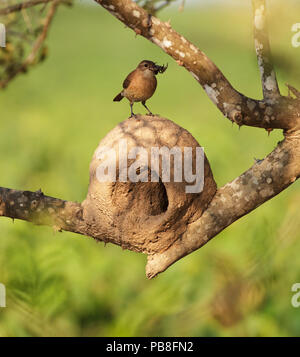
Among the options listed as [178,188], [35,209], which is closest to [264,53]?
[178,188]

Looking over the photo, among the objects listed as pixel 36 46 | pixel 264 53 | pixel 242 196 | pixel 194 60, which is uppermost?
pixel 36 46

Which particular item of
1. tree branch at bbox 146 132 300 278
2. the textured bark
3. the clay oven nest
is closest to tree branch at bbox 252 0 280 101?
the textured bark

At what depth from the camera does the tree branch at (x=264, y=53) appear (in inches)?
159

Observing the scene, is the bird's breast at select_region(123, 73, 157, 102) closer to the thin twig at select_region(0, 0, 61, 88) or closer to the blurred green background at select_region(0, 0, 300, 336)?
the blurred green background at select_region(0, 0, 300, 336)

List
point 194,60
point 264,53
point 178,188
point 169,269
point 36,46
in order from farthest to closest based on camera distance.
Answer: point 169,269 < point 36,46 < point 178,188 < point 264,53 < point 194,60

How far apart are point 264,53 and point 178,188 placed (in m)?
1.11

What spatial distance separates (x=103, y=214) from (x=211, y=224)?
0.80m

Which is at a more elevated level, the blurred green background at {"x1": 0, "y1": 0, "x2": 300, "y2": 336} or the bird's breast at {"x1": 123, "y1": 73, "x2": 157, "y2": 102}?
the blurred green background at {"x1": 0, "y1": 0, "x2": 300, "y2": 336}

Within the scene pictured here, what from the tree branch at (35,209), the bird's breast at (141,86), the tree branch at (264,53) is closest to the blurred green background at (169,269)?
the tree branch at (264,53)

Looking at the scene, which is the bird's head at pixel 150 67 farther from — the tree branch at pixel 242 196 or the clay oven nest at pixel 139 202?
the tree branch at pixel 242 196

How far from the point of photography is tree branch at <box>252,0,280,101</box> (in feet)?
13.3

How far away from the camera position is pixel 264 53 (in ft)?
13.3

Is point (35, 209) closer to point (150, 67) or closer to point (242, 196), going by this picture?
point (150, 67)

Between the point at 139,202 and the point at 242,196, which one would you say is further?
the point at 139,202
